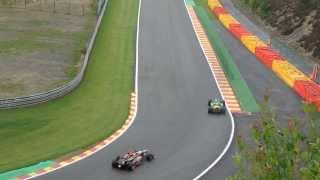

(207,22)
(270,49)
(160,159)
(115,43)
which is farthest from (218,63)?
(160,159)

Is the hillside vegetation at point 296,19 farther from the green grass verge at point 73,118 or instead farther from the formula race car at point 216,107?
the formula race car at point 216,107

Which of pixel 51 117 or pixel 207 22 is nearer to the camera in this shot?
pixel 51 117

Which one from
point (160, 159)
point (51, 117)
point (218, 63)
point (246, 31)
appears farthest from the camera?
point (246, 31)

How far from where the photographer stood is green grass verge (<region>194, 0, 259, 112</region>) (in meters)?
49.9

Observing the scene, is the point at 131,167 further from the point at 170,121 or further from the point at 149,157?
the point at 170,121

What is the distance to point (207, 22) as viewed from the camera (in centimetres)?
8125

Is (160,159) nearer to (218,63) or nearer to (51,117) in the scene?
(51,117)

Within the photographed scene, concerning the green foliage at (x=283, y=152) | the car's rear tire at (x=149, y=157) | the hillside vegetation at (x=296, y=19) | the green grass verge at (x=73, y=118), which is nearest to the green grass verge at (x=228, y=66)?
the hillside vegetation at (x=296, y=19)

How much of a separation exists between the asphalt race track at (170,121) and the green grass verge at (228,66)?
2.13 meters

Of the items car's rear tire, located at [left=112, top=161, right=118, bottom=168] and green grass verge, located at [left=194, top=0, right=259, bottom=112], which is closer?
car's rear tire, located at [left=112, top=161, right=118, bottom=168]

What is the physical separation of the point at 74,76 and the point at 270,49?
24248 millimetres

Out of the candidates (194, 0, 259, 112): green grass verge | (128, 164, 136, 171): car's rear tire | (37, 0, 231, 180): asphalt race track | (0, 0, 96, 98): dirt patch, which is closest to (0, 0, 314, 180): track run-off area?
(37, 0, 231, 180): asphalt race track

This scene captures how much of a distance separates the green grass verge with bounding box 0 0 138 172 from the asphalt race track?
→ 1.81m

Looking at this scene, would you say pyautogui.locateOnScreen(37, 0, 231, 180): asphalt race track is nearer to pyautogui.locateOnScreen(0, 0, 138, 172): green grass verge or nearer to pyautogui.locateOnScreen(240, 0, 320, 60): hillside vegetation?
pyautogui.locateOnScreen(0, 0, 138, 172): green grass verge
